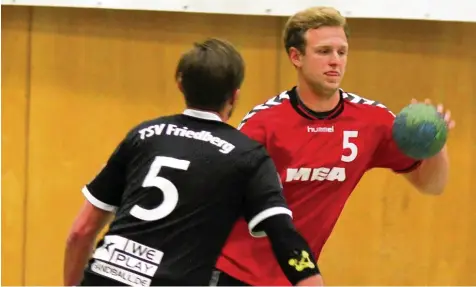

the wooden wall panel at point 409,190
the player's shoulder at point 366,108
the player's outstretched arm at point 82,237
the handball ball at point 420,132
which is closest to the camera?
the player's outstretched arm at point 82,237

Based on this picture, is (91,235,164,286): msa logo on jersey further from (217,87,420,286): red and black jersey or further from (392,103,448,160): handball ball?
(392,103,448,160): handball ball

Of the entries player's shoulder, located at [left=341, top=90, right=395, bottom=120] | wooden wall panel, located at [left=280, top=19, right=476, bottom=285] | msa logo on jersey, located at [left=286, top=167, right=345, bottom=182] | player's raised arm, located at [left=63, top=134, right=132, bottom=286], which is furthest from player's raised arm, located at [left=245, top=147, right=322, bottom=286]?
wooden wall panel, located at [left=280, top=19, right=476, bottom=285]

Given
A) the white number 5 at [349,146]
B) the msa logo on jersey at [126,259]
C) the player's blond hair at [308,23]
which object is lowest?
the msa logo on jersey at [126,259]

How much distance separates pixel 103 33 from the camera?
4230mm

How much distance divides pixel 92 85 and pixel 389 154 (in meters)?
1.97

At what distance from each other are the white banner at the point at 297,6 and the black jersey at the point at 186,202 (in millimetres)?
1822

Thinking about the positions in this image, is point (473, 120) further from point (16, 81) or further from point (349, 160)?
point (16, 81)

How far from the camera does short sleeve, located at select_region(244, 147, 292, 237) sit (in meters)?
2.04

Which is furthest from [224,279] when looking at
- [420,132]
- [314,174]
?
[420,132]

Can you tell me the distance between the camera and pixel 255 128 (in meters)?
2.69

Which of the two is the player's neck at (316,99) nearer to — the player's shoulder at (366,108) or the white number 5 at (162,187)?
the player's shoulder at (366,108)

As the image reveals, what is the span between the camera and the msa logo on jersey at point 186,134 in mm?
2086

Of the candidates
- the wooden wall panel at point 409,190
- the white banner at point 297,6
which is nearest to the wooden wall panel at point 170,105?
the wooden wall panel at point 409,190

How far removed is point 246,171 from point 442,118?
2.85 feet
